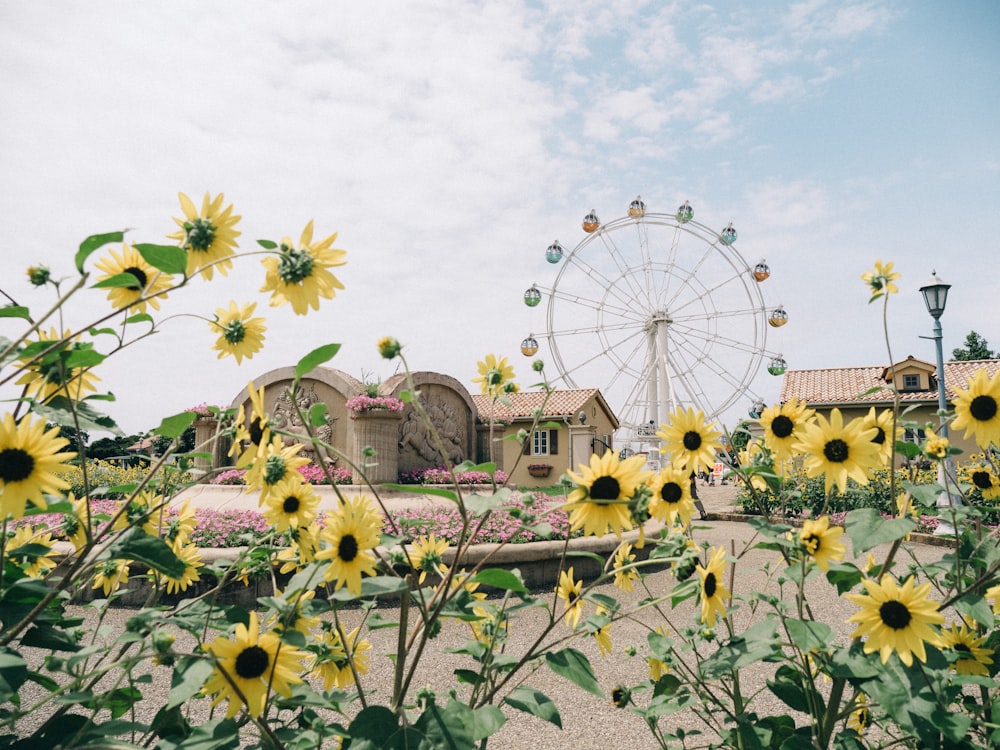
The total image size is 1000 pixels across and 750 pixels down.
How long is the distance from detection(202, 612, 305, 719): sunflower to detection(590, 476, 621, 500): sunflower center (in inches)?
29.1

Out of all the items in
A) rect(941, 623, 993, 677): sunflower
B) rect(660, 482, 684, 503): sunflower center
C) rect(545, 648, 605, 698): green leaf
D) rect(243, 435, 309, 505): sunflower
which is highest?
rect(243, 435, 309, 505): sunflower

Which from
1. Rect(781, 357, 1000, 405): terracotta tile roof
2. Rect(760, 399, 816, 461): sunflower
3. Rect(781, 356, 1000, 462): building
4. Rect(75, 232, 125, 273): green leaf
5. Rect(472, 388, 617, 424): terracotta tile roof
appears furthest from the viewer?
Rect(472, 388, 617, 424): terracotta tile roof

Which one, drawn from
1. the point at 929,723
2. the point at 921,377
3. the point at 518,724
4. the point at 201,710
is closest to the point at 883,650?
the point at 929,723

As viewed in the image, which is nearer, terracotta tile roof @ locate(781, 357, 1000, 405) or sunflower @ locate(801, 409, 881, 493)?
sunflower @ locate(801, 409, 881, 493)

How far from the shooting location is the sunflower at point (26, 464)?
3.68ft

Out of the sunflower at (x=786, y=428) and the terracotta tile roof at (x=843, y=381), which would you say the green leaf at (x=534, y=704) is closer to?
the sunflower at (x=786, y=428)

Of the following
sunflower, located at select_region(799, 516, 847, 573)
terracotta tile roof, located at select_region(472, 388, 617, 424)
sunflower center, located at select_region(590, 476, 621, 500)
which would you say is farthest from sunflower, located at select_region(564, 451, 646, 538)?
terracotta tile roof, located at select_region(472, 388, 617, 424)

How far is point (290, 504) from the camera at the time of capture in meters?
1.54

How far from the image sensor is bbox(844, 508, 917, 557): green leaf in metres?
1.42

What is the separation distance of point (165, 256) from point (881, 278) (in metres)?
1.89

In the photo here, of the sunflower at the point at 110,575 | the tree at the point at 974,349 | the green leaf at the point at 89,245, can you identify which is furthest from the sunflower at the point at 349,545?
the tree at the point at 974,349

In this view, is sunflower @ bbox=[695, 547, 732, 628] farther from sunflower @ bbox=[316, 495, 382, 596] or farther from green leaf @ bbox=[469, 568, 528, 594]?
sunflower @ bbox=[316, 495, 382, 596]

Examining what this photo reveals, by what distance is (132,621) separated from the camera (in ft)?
3.99

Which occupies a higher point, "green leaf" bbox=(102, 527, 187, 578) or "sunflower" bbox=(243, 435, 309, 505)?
"sunflower" bbox=(243, 435, 309, 505)
